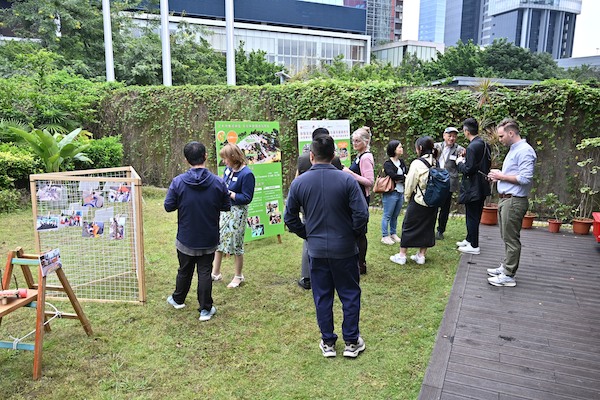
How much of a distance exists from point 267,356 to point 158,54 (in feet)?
74.4

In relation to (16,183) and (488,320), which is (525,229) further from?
(16,183)

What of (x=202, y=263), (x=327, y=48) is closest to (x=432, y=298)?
(x=202, y=263)

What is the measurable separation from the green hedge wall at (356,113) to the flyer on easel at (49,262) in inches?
278

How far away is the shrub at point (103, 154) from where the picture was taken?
1057 centimetres

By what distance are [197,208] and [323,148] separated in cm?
140

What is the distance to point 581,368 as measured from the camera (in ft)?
10.7

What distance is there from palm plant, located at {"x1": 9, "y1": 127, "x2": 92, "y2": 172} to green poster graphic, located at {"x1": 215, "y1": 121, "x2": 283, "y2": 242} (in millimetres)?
5437

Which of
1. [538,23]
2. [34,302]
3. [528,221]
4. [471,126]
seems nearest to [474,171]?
[471,126]

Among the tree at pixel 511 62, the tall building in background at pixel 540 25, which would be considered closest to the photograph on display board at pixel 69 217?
the tree at pixel 511 62

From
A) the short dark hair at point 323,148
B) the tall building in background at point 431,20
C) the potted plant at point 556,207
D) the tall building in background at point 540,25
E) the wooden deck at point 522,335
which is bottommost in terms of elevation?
the wooden deck at point 522,335

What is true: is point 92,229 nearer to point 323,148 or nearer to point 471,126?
point 323,148

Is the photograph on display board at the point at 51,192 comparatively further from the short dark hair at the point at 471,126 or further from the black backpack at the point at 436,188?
the short dark hair at the point at 471,126

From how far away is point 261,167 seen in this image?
6301mm

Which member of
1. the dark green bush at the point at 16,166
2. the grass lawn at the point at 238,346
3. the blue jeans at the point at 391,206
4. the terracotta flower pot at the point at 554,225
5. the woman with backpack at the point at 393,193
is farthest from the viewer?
the dark green bush at the point at 16,166
